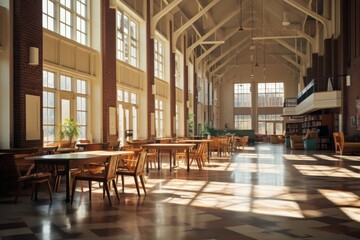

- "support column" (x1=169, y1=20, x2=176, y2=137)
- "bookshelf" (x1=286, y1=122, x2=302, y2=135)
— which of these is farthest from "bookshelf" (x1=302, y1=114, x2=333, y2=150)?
"bookshelf" (x1=286, y1=122, x2=302, y2=135)

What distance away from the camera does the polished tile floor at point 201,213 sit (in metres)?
4.42

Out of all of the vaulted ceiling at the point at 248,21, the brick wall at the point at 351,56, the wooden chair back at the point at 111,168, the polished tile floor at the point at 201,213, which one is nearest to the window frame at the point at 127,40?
the vaulted ceiling at the point at 248,21

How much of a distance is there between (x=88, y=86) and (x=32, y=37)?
344cm

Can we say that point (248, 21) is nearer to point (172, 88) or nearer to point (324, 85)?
point (324, 85)

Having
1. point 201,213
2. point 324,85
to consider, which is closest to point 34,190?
point 201,213

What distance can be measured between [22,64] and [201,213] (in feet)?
16.0

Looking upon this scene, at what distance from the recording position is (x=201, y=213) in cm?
545

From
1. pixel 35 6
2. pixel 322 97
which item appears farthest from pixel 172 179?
pixel 322 97

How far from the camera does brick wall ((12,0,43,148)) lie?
8.16m

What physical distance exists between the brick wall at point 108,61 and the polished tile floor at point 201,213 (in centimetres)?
426

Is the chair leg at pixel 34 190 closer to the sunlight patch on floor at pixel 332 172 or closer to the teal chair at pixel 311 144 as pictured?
the sunlight patch on floor at pixel 332 172

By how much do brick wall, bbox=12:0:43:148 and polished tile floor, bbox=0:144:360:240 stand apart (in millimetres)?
1543

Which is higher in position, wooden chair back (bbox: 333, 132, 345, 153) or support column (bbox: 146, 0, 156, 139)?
support column (bbox: 146, 0, 156, 139)

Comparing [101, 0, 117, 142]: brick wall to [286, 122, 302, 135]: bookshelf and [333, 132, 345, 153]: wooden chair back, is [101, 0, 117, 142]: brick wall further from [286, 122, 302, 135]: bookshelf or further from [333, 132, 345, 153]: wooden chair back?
[286, 122, 302, 135]: bookshelf
